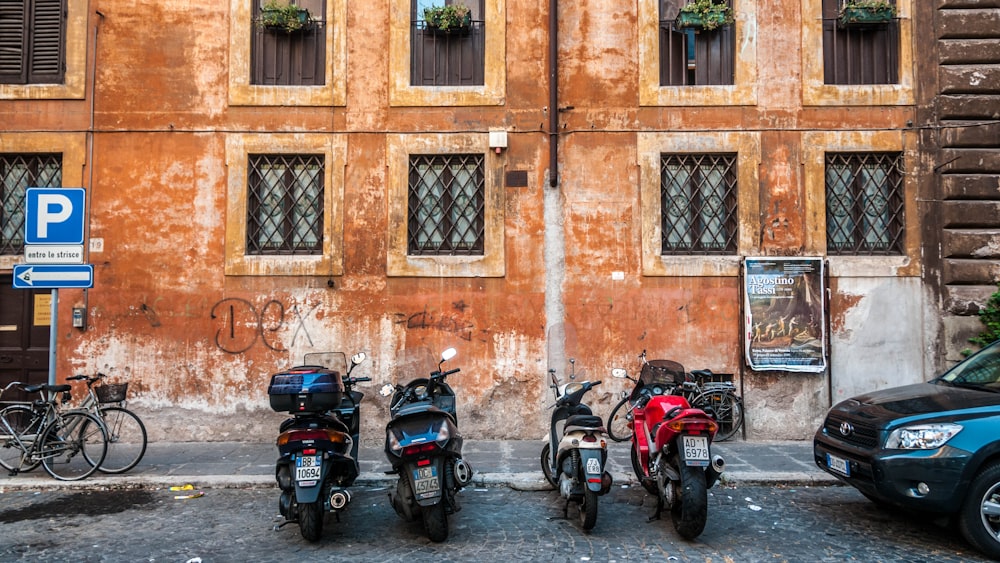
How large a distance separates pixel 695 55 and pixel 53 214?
8526 millimetres

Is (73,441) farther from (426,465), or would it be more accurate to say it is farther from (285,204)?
(426,465)

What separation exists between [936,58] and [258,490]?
1049 centimetres

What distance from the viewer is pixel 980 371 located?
6.09m

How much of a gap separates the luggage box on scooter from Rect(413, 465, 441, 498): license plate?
980mm

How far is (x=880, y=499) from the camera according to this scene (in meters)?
5.25

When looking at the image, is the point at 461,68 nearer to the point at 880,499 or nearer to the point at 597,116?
the point at 597,116

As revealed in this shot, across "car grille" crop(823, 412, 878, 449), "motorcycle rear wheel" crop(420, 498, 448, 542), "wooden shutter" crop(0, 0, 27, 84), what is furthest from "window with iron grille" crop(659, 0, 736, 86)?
"wooden shutter" crop(0, 0, 27, 84)

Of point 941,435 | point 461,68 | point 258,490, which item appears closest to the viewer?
point 941,435

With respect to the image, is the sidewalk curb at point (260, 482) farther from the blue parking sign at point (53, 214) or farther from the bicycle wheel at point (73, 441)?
the blue parking sign at point (53, 214)

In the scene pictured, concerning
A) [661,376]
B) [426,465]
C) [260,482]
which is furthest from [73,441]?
[661,376]

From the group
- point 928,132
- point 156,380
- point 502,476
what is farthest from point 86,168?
point 928,132

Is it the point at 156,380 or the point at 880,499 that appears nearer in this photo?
the point at 880,499

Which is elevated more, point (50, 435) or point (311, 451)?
point (311, 451)

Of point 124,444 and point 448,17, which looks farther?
point 448,17
